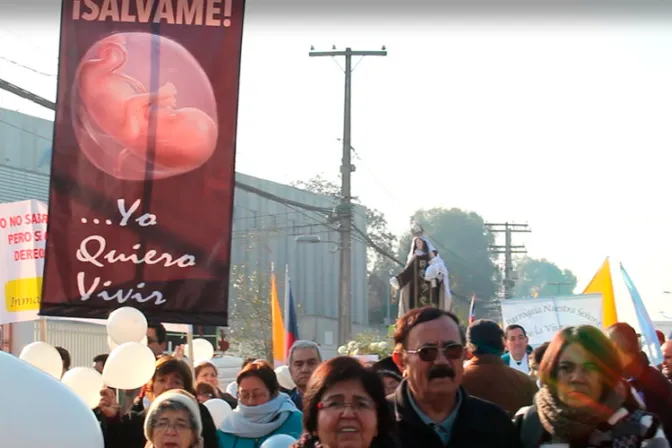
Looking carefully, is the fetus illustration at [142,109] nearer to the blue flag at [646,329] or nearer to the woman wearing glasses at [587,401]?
the woman wearing glasses at [587,401]

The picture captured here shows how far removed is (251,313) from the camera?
4594 cm

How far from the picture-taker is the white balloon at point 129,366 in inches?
277

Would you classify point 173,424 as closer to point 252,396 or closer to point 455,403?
point 252,396

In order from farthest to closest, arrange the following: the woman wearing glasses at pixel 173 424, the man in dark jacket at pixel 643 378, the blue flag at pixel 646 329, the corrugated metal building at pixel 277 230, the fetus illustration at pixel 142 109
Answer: the corrugated metal building at pixel 277 230 < the blue flag at pixel 646 329 < the fetus illustration at pixel 142 109 < the man in dark jacket at pixel 643 378 < the woman wearing glasses at pixel 173 424

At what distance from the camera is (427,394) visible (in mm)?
3951

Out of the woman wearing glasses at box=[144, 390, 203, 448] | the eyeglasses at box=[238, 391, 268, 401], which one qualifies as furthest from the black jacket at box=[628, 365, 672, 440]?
the woman wearing glasses at box=[144, 390, 203, 448]

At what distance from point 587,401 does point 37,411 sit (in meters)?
2.00

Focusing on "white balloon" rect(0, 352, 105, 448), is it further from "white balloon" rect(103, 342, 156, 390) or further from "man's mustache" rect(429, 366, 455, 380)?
"white balloon" rect(103, 342, 156, 390)

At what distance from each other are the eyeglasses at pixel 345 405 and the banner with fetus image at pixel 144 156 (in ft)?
11.4

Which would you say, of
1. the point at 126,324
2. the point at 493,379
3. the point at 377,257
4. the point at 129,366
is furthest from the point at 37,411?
the point at 377,257

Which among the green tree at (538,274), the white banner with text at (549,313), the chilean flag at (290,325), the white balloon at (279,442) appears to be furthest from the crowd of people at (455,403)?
the green tree at (538,274)

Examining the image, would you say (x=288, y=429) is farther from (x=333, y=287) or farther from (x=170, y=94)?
(x=333, y=287)

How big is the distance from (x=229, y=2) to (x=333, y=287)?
5593 centimetres

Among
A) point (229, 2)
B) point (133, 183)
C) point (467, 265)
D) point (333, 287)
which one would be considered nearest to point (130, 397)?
point (133, 183)
